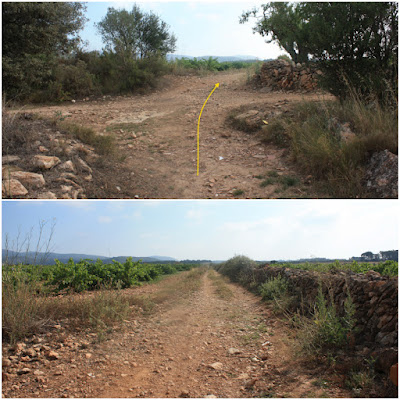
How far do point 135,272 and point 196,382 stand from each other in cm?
482

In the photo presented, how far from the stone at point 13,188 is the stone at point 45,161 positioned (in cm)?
71

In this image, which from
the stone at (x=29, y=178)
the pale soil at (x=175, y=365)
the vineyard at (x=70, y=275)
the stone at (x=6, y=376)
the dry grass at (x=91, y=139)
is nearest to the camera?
the pale soil at (x=175, y=365)

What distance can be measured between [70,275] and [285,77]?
11261 mm

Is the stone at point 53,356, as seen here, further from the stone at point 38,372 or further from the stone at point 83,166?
the stone at point 83,166

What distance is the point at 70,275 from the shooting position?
239 inches

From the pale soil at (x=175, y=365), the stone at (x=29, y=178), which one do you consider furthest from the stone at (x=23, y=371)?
the stone at (x=29, y=178)

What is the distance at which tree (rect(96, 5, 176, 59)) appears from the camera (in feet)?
66.3

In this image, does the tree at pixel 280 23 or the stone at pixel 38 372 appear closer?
the stone at pixel 38 372

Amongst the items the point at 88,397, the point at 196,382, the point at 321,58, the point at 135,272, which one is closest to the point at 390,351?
the point at 196,382

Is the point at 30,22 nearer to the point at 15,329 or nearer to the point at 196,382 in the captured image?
the point at 15,329

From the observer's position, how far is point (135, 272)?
316 inches

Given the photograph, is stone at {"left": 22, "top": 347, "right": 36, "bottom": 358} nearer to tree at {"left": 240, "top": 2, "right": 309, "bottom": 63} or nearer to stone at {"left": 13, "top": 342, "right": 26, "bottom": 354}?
stone at {"left": 13, "top": 342, "right": 26, "bottom": 354}

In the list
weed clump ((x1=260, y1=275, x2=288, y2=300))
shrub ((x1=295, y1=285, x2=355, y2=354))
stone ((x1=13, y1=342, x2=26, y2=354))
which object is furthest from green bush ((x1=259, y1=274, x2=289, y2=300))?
stone ((x1=13, y1=342, x2=26, y2=354))

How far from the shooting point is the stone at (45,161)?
6.20 metres
